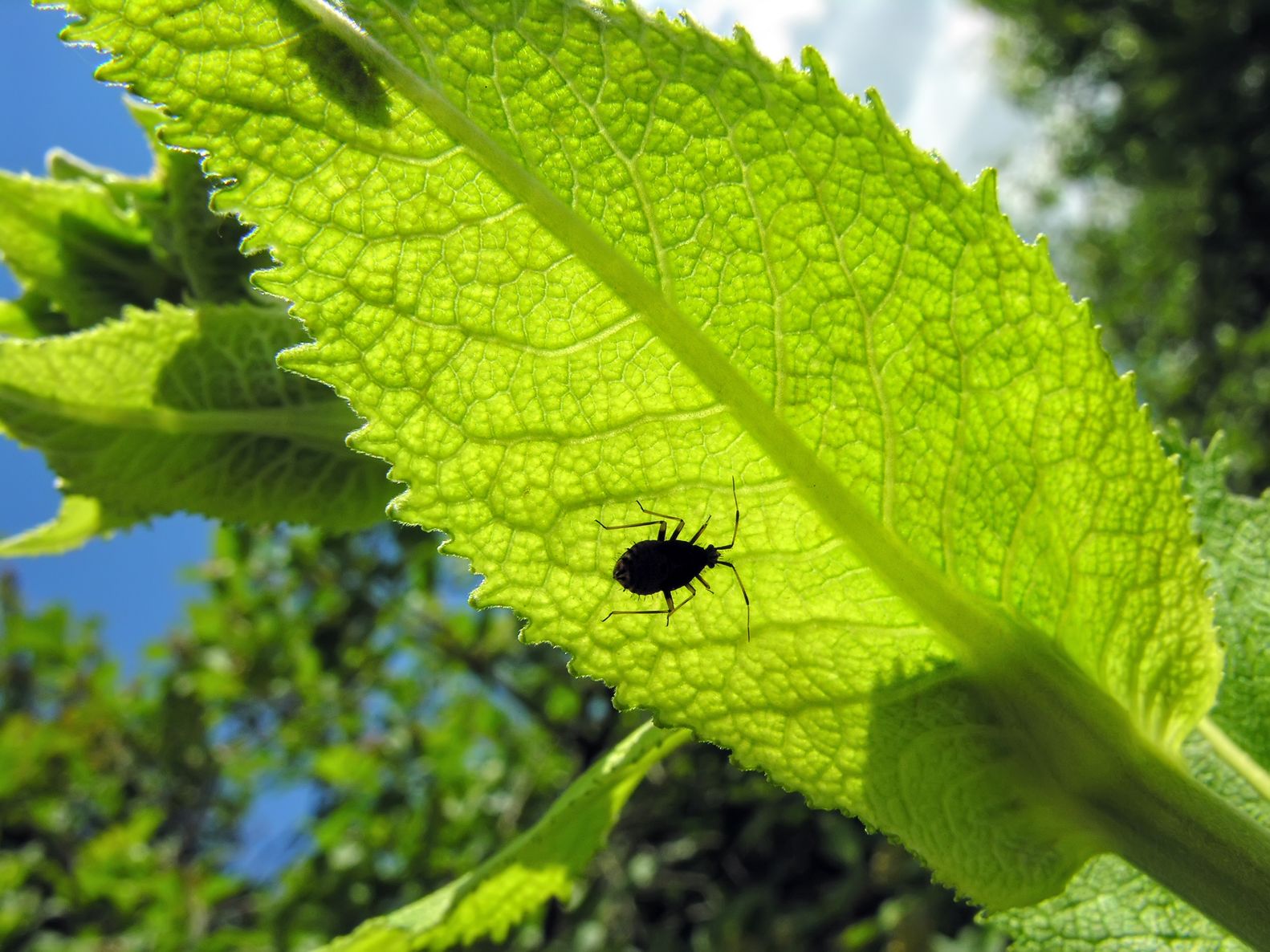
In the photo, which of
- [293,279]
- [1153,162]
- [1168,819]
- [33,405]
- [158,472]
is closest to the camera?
[293,279]

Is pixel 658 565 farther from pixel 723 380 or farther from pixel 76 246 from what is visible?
pixel 76 246

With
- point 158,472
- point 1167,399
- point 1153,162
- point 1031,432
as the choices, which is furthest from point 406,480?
point 1153,162

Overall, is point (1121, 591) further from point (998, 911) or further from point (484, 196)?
point (484, 196)

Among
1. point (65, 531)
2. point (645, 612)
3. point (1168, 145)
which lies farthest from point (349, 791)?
point (1168, 145)

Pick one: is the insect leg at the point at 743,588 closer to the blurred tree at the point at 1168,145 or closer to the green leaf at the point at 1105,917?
the green leaf at the point at 1105,917

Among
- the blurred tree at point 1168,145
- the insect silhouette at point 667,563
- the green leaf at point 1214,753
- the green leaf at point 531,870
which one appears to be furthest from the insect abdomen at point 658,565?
the blurred tree at point 1168,145

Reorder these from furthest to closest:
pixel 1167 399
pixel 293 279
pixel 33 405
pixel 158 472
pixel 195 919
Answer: pixel 1167 399, pixel 195 919, pixel 158 472, pixel 33 405, pixel 293 279
